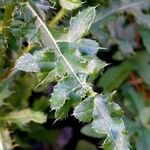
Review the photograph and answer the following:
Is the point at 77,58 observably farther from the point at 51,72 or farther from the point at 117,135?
the point at 117,135

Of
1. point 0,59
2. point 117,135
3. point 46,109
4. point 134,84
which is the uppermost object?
point 0,59

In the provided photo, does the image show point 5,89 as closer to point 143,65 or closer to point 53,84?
point 53,84

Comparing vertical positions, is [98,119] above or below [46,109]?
above

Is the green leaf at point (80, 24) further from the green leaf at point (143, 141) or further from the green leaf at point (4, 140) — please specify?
the green leaf at point (143, 141)

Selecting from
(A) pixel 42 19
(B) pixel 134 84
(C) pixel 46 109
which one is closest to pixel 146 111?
(B) pixel 134 84

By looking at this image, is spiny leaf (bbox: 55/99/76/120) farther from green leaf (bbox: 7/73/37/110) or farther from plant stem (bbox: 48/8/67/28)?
green leaf (bbox: 7/73/37/110)

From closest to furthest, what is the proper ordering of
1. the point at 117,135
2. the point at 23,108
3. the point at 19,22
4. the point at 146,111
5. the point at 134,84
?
the point at 117,135
the point at 19,22
the point at 23,108
the point at 146,111
the point at 134,84

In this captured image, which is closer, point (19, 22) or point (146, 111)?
point (19, 22)
